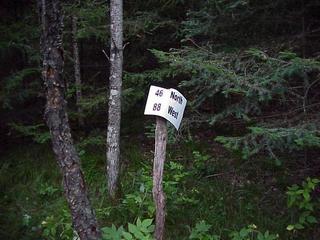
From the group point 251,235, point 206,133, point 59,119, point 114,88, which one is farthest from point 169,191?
point 206,133

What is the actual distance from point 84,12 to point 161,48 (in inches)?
125

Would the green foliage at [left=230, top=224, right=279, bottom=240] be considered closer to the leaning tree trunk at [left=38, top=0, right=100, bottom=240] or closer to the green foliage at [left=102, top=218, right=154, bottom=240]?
the green foliage at [left=102, top=218, right=154, bottom=240]

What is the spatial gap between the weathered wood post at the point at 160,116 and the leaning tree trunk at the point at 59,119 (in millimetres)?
726

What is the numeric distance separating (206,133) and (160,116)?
5.20 metres

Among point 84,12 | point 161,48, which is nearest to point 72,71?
point 161,48

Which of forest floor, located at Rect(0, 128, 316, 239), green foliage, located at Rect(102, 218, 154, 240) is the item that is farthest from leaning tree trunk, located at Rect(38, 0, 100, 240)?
forest floor, located at Rect(0, 128, 316, 239)

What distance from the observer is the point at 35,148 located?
30.8 ft

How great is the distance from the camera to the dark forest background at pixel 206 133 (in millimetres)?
5469

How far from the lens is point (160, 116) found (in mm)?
4684

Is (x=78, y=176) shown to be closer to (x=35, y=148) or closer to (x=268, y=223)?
(x=268, y=223)

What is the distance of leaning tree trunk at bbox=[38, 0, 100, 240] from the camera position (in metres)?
4.24

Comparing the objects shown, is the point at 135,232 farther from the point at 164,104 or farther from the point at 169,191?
the point at 169,191

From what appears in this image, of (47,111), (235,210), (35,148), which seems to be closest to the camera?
(47,111)

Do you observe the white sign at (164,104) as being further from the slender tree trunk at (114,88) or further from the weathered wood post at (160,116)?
the slender tree trunk at (114,88)
